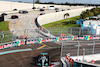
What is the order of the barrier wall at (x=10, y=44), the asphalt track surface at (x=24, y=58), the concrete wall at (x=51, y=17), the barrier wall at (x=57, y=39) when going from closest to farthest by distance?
the asphalt track surface at (x=24, y=58)
the barrier wall at (x=10, y=44)
the barrier wall at (x=57, y=39)
the concrete wall at (x=51, y=17)

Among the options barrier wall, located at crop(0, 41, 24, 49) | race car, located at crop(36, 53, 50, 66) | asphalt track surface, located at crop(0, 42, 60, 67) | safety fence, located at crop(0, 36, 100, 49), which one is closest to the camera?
race car, located at crop(36, 53, 50, 66)

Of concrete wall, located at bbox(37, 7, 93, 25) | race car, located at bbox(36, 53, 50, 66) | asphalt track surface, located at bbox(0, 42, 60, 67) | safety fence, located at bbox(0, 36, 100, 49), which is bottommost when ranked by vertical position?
asphalt track surface, located at bbox(0, 42, 60, 67)

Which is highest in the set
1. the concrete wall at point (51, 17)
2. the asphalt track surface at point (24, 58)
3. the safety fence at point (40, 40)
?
the concrete wall at point (51, 17)

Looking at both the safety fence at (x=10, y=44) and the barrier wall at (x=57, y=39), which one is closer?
the safety fence at (x=10, y=44)

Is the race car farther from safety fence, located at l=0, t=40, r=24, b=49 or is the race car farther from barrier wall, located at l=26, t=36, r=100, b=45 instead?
barrier wall, located at l=26, t=36, r=100, b=45

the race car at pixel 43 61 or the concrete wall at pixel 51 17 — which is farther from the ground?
the concrete wall at pixel 51 17

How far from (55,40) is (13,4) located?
219ft

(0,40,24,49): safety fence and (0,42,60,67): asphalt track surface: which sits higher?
(0,40,24,49): safety fence

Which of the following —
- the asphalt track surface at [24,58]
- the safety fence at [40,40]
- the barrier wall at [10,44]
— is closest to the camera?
the asphalt track surface at [24,58]

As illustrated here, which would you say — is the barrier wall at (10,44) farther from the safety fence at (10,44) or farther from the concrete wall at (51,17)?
the concrete wall at (51,17)

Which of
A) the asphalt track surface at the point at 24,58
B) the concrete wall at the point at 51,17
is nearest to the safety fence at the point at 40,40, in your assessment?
the asphalt track surface at the point at 24,58

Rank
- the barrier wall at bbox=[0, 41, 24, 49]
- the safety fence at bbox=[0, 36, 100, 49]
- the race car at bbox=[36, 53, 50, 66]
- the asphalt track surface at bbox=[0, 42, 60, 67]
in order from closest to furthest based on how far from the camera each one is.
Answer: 1. the race car at bbox=[36, 53, 50, 66]
2. the asphalt track surface at bbox=[0, 42, 60, 67]
3. the barrier wall at bbox=[0, 41, 24, 49]
4. the safety fence at bbox=[0, 36, 100, 49]

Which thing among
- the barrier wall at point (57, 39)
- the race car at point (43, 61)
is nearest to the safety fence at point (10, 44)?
the barrier wall at point (57, 39)

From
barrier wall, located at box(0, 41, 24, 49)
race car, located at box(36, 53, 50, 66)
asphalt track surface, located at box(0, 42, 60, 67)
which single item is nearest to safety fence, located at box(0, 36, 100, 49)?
barrier wall, located at box(0, 41, 24, 49)
